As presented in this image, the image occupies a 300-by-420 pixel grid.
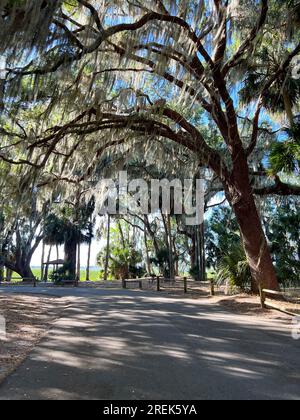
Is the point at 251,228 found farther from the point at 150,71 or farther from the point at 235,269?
the point at 150,71

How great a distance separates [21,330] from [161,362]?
3887 millimetres

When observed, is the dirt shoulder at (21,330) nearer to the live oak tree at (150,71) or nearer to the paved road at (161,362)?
the paved road at (161,362)

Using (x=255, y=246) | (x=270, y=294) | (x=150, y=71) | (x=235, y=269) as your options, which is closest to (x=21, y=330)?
(x=270, y=294)

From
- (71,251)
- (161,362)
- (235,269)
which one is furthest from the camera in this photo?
(71,251)

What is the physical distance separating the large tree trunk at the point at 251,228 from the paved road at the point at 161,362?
2628 mm

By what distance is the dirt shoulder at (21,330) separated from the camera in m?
5.83

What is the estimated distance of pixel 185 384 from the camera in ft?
15.4

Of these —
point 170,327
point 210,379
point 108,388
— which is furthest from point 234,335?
point 108,388

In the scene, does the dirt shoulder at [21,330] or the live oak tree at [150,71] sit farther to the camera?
the live oak tree at [150,71]

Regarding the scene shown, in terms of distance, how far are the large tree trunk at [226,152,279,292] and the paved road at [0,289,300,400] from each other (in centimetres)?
263

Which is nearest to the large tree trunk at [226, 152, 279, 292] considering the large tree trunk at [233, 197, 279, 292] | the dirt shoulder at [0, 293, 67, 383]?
the large tree trunk at [233, 197, 279, 292]

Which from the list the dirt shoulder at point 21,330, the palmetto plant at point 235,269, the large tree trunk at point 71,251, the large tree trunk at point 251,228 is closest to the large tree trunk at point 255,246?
the large tree trunk at point 251,228

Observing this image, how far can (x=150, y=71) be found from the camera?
11258 mm
